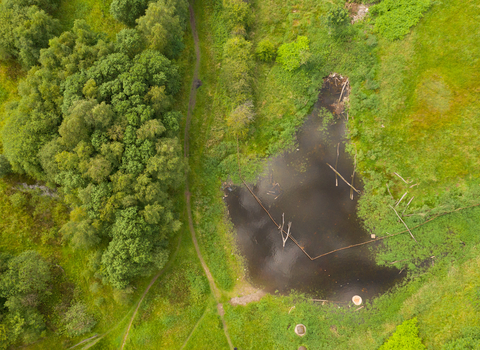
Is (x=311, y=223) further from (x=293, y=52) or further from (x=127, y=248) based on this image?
(x=293, y=52)

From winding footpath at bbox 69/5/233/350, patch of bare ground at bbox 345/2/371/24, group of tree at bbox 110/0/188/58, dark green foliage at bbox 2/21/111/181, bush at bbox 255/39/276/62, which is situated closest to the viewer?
dark green foliage at bbox 2/21/111/181

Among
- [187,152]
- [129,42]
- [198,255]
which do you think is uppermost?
[129,42]

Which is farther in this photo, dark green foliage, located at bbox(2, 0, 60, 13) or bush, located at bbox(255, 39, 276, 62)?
bush, located at bbox(255, 39, 276, 62)

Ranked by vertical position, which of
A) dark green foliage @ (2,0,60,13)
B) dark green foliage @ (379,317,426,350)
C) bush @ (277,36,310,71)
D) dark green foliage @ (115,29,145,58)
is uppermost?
dark green foliage @ (2,0,60,13)

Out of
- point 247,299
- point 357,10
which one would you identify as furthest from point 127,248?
point 357,10

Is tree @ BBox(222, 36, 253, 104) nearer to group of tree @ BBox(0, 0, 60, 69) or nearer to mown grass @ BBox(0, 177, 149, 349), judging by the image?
group of tree @ BBox(0, 0, 60, 69)

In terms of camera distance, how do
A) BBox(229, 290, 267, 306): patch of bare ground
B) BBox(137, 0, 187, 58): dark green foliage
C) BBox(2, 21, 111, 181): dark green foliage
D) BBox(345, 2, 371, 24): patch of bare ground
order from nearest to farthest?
BBox(2, 21, 111, 181): dark green foliage < BBox(137, 0, 187, 58): dark green foliage < BBox(229, 290, 267, 306): patch of bare ground < BBox(345, 2, 371, 24): patch of bare ground

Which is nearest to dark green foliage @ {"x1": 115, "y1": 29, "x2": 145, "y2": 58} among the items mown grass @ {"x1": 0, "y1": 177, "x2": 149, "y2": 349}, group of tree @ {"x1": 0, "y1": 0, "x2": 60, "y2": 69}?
group of tree @ {"x1": 0, "y1": 0, "x2": 60, "y2": 69}
